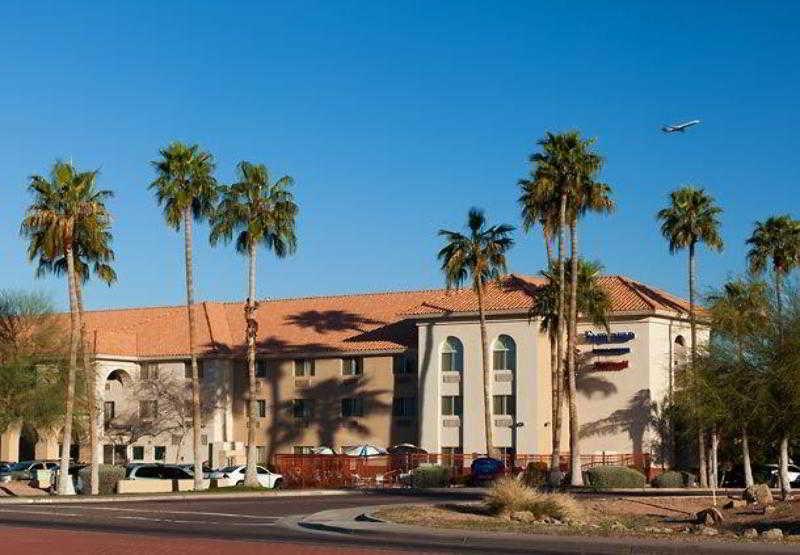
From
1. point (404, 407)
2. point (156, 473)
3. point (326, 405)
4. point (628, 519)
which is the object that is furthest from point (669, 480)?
point (628, 519)

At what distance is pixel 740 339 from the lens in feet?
152

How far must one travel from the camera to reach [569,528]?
32.9m

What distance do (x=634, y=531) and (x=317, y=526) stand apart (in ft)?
26.4

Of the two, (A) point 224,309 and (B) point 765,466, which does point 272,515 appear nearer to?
(B) point 765,466

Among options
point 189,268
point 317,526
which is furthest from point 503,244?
→ point 317,526

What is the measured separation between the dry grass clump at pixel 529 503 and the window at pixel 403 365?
41.6 m

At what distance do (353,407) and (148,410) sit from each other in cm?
1387

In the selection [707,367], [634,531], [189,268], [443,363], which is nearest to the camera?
[634,531]

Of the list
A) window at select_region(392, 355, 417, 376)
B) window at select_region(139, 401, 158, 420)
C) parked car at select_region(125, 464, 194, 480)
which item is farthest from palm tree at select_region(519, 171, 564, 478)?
window at select_region(139, 401, 158, 420)

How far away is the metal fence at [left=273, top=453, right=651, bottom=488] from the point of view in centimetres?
6769

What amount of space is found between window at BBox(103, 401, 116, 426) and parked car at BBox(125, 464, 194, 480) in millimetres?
25654

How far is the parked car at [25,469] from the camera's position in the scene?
67250mm

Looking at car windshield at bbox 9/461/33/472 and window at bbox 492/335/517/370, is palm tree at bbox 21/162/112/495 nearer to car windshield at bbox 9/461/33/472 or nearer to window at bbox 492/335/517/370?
car windshield at bbox 9/461/33/472

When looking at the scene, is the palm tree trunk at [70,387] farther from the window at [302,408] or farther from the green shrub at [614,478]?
the window at [302,408]
